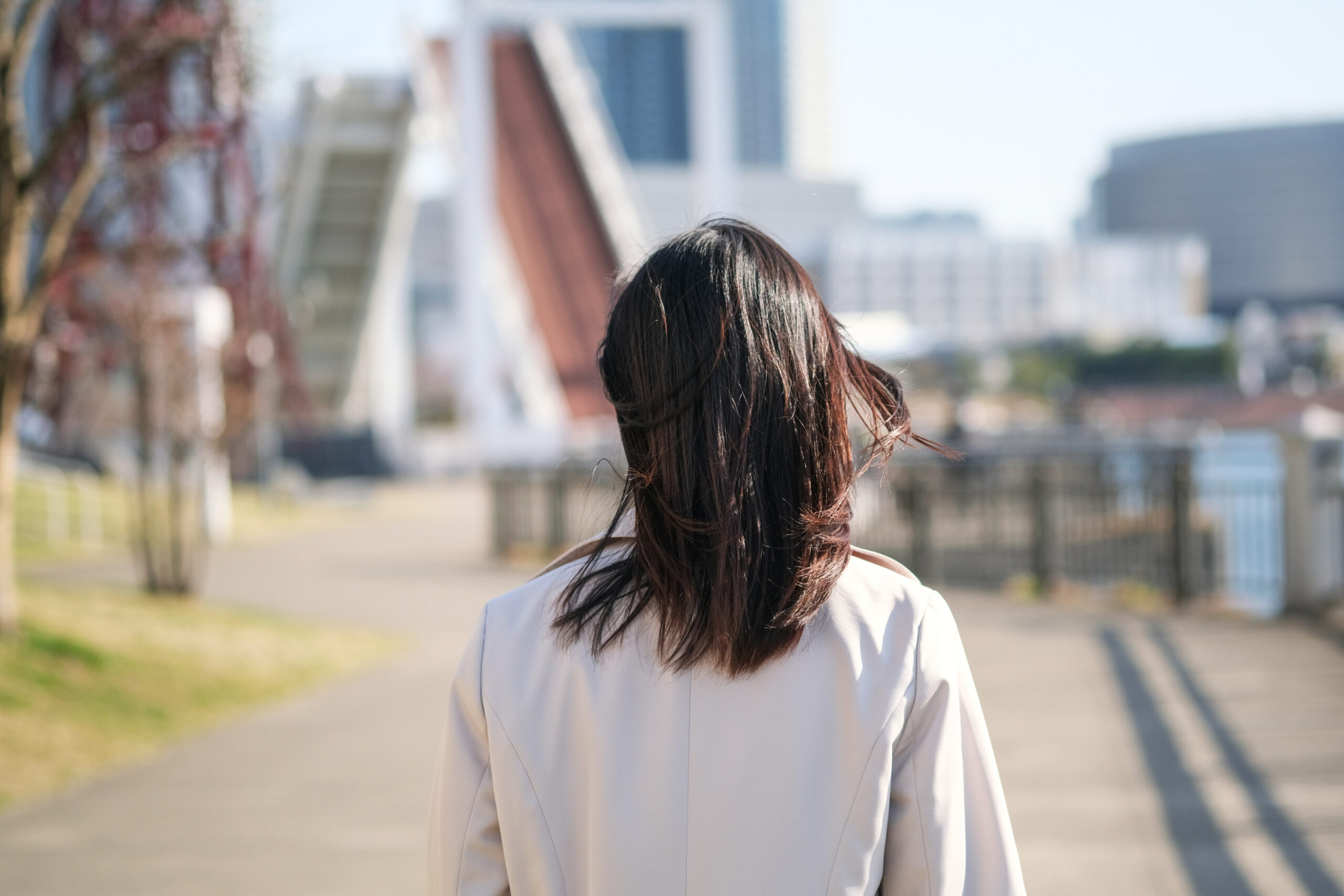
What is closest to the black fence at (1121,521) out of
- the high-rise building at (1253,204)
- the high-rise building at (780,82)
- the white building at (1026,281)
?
the white building at (1026,281)

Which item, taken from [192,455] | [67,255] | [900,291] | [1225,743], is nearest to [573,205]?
[192,455]

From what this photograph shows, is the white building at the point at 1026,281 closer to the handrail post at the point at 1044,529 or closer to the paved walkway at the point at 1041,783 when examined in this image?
the handrail post at the point at 1044,529

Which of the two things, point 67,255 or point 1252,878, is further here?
point 67,255

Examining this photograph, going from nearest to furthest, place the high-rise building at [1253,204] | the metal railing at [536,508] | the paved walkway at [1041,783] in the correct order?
the paved walkway at [1041,783]
the metal railing at [536,508]
the high-rise building at [1253,204]

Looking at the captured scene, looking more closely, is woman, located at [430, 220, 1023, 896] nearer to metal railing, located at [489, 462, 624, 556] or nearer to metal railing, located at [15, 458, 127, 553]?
metal railing, located at [489, 462, 624, 556]

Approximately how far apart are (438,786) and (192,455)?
49.8 feet

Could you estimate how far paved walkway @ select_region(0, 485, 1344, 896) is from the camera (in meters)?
4.25

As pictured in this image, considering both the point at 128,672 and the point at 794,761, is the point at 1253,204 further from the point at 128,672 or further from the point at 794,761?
the point at 794,761

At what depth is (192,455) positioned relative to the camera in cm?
1568

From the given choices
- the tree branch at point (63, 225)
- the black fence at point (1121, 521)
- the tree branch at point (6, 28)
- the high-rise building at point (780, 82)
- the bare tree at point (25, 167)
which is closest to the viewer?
the tree branch at point (6, 28)

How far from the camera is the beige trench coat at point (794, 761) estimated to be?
145 cm

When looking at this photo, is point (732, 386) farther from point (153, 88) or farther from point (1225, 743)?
point (153, 88)

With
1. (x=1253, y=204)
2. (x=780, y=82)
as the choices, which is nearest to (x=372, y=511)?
(x=1253, y=204)

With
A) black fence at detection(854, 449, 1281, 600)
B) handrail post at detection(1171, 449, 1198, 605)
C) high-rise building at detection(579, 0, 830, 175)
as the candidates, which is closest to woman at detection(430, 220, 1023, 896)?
black fence at detection(854, 449, 1281, 600)
